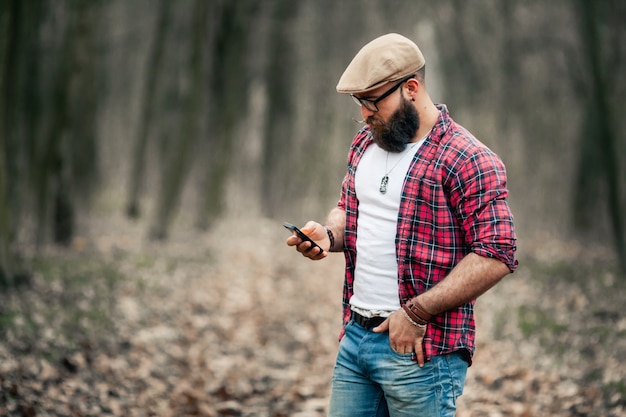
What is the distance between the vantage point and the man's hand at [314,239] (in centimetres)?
303

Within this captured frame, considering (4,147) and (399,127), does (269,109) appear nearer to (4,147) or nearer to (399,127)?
(4,147)

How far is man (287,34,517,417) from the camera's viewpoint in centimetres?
264

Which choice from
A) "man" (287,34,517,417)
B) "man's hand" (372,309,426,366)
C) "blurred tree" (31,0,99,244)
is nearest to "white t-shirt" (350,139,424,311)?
"man" (287,34,517,417)

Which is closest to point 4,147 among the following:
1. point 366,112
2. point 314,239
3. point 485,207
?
point 314,239

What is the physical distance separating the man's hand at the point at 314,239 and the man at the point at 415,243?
22 cm

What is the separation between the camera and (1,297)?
A: 7.54 m

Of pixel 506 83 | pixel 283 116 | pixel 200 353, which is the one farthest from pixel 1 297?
pixel 506 83

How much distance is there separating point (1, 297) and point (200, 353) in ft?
7.59

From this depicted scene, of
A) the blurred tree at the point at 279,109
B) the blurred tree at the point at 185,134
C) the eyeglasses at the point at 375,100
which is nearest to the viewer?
the eyeglasses at the point at 375,100

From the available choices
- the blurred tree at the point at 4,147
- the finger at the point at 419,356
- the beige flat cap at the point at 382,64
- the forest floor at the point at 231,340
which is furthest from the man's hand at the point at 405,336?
the blurred tree at the point at 4,147

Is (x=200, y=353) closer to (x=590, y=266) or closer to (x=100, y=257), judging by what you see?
(x=100, y=257)

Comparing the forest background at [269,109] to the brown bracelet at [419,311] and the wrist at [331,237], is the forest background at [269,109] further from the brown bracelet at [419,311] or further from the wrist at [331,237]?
the brown bracelet at [419,311]

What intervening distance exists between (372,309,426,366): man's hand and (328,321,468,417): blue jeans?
0.04 m

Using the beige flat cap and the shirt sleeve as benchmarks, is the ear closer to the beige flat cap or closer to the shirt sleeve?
the beige flat cap
